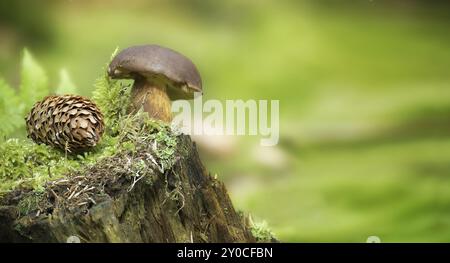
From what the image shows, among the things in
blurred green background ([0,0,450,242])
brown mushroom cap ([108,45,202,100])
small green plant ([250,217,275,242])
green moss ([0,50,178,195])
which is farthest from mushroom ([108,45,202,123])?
blurred green background ([0,0,450,242])

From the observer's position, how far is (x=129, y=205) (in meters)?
1.39

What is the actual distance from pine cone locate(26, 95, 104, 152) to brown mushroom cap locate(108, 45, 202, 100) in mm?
148

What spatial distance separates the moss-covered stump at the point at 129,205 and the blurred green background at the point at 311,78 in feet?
4.45

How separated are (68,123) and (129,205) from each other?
0.29 m

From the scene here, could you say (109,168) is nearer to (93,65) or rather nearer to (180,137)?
(180,137)

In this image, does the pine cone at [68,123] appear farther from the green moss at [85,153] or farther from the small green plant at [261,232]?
the small green plant at [261,232]

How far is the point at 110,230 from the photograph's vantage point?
1.32 meters

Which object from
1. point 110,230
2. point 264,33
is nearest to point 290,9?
point 264,33

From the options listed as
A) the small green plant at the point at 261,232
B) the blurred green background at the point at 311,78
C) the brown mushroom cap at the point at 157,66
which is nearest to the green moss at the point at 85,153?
the brown mushroom cap at the point at 157,66

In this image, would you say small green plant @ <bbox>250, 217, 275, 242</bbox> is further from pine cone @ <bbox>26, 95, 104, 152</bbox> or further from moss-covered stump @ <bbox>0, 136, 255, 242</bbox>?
pine cone @ <bbox>26, 95, 104, 152</bbox>

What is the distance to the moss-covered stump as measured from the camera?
1.32 m

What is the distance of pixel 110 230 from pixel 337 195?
6.67ft

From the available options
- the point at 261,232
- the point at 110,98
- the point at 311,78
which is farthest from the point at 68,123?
the point at 311,78

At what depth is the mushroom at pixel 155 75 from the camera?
160 centimetres
